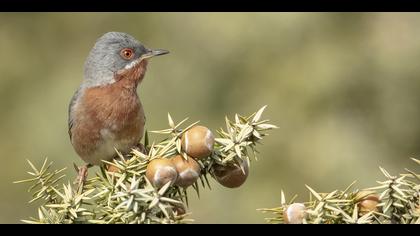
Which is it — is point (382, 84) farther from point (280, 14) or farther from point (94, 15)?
point (94, 15)

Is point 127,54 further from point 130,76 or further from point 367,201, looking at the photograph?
point 367,201

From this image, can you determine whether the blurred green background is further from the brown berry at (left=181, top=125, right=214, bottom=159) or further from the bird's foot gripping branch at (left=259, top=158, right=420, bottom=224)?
the bird's foot gripping branch at (left=259, top=158, right=420, bottom=224)

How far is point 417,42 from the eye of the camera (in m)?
7.93

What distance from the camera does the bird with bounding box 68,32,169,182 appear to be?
462 cm

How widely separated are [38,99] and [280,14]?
3.22 m

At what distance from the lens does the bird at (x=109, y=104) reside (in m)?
4.62

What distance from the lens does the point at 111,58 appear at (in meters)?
5.01

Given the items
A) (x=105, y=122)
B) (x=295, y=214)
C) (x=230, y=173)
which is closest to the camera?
(x=295, y=214)

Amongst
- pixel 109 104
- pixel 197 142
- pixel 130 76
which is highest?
pixel 130 76

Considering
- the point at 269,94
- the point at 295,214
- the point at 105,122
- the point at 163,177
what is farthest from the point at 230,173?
the point at 269,94

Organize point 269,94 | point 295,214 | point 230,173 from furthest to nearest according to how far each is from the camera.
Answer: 1. point 269,94
2. point 230,173
3. point 295,214

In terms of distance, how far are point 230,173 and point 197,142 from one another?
26 cm

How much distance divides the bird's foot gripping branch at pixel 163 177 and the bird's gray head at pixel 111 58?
190cm

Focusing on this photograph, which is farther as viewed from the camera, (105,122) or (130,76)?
(130,76)
